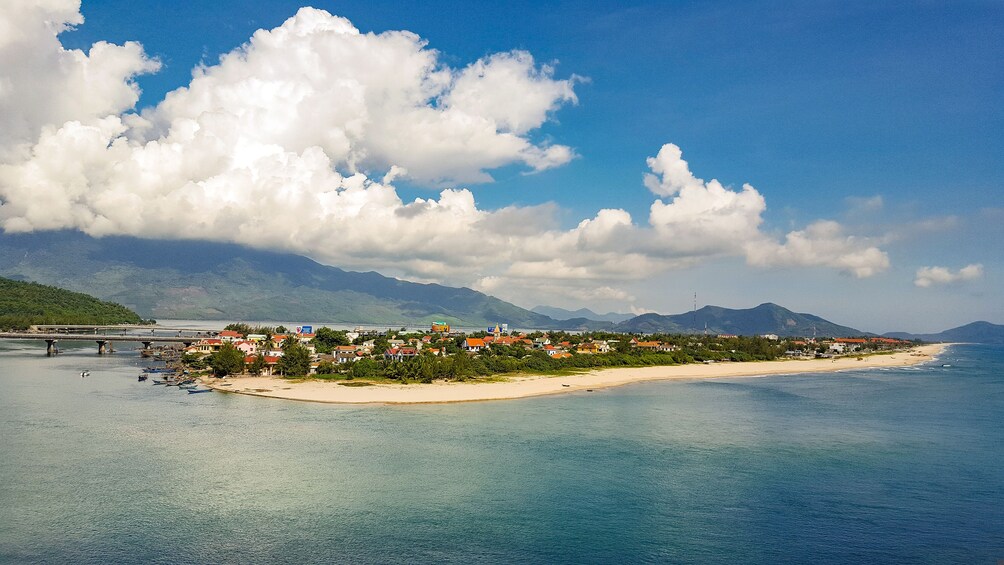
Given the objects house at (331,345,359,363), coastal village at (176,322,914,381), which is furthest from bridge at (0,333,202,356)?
house at (331,345,359,363)

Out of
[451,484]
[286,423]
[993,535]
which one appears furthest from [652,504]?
[286,423]

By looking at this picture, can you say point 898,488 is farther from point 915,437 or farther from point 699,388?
point 699,388

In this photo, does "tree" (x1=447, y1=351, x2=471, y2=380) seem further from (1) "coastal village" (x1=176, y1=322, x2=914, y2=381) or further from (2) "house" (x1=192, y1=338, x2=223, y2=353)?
(2) "house" (x1=192, y1=338, x2=223, y2=353)

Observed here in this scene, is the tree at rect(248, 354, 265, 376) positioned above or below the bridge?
below

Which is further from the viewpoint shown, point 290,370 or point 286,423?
point 290,370

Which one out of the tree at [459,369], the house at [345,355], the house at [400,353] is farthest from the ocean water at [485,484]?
the house at [400,353]

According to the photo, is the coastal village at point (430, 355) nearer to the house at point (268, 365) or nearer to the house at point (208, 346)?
the house at point (268, 365)
